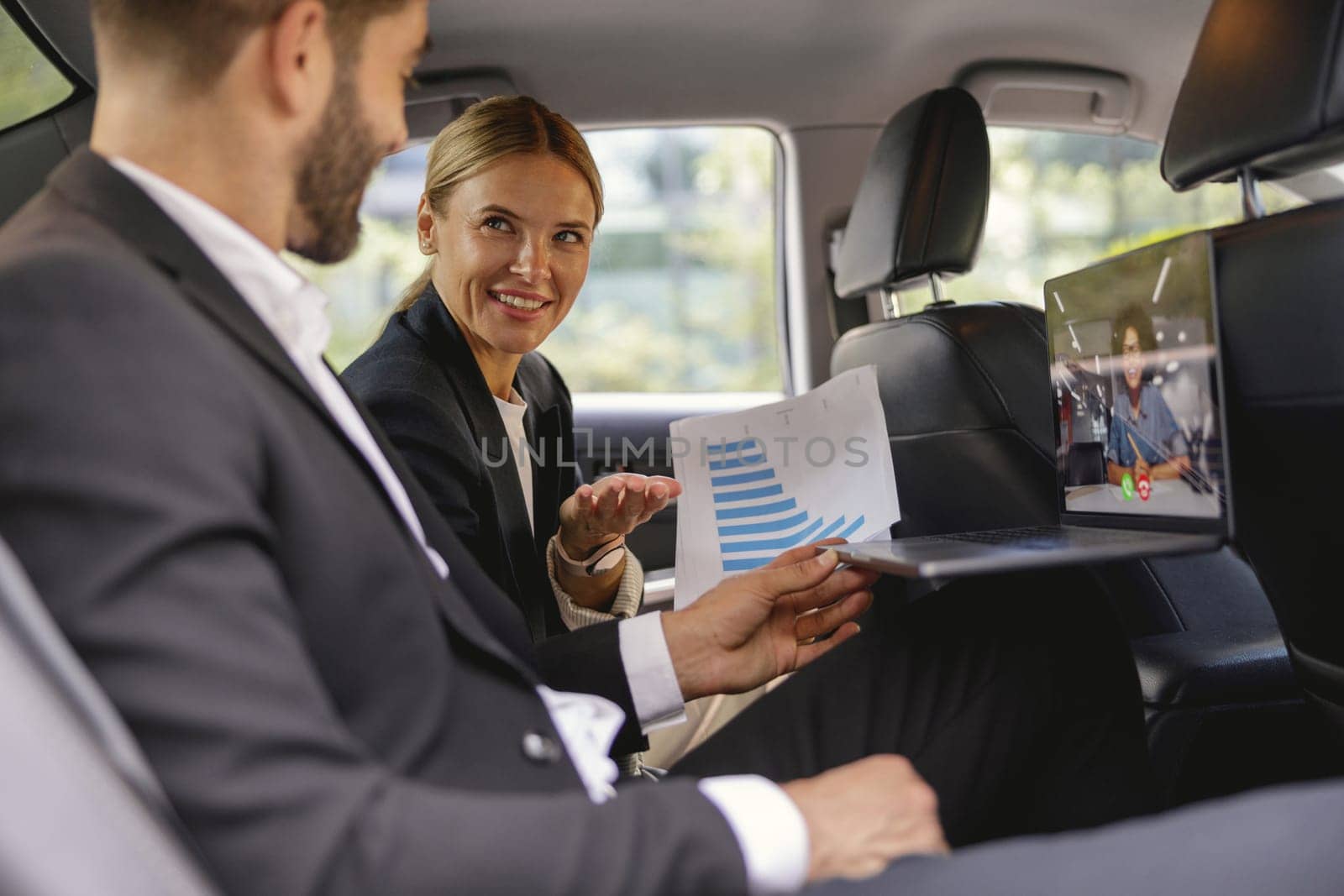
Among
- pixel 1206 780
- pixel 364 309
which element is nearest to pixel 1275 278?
pixel 1206 780

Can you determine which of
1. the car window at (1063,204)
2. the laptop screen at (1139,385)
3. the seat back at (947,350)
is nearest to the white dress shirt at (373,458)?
the laptop screen at (1139,385)

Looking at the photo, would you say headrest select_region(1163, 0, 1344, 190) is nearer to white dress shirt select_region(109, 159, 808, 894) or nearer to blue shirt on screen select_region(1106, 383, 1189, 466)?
blue shirt on screen select_region(1106, 383, 1189, 466)

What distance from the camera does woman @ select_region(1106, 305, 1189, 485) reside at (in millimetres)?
1095

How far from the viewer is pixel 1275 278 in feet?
3.43

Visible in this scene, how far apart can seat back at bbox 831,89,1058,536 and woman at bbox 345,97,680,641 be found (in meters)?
0.54

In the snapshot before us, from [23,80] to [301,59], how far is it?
1281 mm

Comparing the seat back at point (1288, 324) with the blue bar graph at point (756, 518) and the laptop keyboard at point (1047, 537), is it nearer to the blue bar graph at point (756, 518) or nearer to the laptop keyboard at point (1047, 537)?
the laptop keyboard at point (1047, 537)

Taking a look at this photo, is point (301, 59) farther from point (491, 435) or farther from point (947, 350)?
point (947, 350)

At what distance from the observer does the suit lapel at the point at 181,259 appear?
699 millimetres

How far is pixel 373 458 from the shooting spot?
0.79 meters

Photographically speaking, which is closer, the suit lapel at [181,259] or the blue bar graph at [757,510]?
the suit lapel at [181,259]

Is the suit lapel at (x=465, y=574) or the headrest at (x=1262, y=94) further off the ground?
the headrest at (x=1262, y=94)

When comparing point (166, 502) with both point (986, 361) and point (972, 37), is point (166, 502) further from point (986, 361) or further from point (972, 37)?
point (972, 37)

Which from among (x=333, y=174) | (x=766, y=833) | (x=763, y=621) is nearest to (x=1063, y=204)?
(x=763, y=621)
